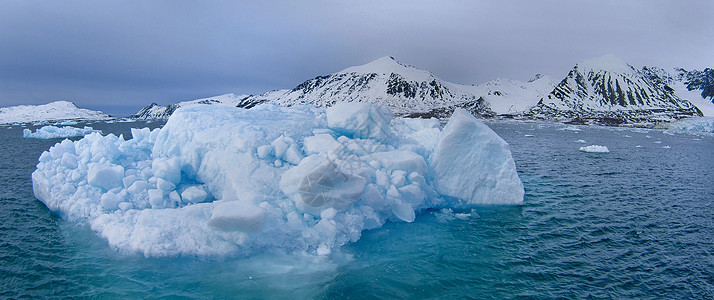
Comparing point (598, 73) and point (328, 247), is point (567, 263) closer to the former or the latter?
point (328, 247)

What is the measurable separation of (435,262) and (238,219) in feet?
16.0

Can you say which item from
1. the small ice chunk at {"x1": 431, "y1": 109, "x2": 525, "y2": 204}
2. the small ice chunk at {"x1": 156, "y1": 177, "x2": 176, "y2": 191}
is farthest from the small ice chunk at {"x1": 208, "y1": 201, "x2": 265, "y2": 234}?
the small ice chunk at {"x1": 431, "y1": 109, "x2": 525, "y2": 204}

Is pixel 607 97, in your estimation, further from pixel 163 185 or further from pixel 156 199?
pixel 156 199

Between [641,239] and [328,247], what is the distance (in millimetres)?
9258

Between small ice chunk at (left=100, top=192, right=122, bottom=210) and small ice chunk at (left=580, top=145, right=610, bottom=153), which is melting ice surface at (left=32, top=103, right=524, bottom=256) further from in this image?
small ice chunk at (left=580, top=145, right=610, bottom=153)

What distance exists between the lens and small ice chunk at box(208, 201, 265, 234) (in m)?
8.23

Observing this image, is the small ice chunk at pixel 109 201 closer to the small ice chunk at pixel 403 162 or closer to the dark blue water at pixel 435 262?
the dark blue water at pixel 435 262

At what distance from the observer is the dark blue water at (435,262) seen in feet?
23.8

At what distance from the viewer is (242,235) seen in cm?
857

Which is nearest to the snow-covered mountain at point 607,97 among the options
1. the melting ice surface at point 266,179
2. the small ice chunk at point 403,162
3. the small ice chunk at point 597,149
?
the small ice chunk at point 597,149

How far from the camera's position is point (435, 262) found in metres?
8.59

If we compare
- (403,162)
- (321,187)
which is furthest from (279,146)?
(403,162)

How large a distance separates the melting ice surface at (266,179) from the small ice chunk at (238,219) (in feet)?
0.09

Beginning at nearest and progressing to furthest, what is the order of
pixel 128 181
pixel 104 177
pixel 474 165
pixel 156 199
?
pixel 156 199 → pixel 104 177 → pixel 128 181 → pixel 474 165
